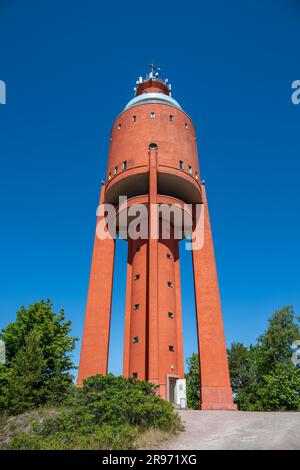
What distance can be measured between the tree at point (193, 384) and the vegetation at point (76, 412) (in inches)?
1027

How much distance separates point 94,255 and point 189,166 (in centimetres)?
931

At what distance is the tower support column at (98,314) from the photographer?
21.3 m

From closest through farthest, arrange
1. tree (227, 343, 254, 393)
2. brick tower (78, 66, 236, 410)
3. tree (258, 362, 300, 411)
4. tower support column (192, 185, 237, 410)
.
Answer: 1. tower support column (192, 185, 237, 410)
2. brick tower (78, 66, 236, 410)
3. tree (258, 362, 300, 411)
4. tree (227, 343, 254, 393)

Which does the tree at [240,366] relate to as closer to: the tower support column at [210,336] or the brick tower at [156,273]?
the brick tower at [156,273]

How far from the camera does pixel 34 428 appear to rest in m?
12.1

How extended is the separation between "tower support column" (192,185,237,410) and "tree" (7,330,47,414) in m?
8.97

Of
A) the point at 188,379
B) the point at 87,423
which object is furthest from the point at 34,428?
the point at 188,379

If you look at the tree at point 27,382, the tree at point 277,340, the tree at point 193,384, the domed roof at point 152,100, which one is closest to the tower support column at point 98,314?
the tree at point 27,382

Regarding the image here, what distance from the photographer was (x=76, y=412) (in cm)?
1186

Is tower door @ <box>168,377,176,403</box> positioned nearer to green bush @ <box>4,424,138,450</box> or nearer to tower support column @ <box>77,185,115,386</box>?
tower support column @ <box>77,185,115,386</box>

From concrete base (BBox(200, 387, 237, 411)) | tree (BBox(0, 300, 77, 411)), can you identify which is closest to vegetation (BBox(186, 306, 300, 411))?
concrete base (BBox(200, 387, 237, 411))

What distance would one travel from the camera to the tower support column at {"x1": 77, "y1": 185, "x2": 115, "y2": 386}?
Result: 21.3 meters
